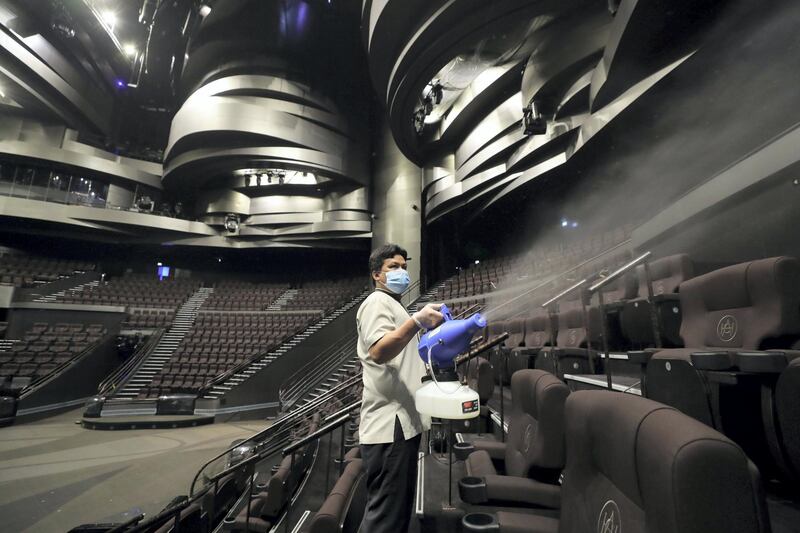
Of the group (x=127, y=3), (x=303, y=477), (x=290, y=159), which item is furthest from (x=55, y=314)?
(x=303, y=477)

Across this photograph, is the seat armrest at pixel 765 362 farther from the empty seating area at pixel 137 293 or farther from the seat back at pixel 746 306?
the empty seating area at pixel 137 293

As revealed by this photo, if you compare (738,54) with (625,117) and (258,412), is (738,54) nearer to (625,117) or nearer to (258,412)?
(625,117)

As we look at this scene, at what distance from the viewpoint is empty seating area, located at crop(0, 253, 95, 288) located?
1156cm

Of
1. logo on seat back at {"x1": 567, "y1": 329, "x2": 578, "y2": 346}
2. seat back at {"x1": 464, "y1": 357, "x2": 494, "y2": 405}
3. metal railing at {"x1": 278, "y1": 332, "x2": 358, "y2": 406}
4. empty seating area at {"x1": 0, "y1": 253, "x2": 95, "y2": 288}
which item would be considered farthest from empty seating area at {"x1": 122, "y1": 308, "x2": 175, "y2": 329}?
logo on seat back at {"x1": 567, "y1": 329, "x2": 578, "y2": 346}

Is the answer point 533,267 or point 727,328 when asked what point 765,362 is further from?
point 533,267

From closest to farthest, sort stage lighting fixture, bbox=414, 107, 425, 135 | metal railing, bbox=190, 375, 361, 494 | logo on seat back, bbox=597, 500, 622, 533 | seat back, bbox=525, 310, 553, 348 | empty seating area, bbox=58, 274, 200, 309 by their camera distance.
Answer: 1. logo on seat back, bbox=597, 500, 622, 533
2. seat back, bbox=525, 310, 553, 348
3. metal railing, bbox=190, 375, 361, 494
4. stage lighting fixture, bbox=414, 107, 425, 135
5. empty seating area, bbox=58, 274, 200, 309

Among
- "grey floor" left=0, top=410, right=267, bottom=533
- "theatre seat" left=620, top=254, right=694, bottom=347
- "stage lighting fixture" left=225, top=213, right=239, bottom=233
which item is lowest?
"grey floor" left=0, top=410, right=267, bottom=533

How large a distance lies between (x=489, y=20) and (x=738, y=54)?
328 centimetres

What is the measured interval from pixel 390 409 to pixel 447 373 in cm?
26

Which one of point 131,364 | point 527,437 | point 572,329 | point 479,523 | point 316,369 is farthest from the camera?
point 131,364

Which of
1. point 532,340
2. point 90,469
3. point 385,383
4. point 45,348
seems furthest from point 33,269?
point 385,383

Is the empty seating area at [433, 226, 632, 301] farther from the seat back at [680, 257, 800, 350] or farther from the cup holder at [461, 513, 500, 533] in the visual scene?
the cup holder at [461, 513, 500, 533]

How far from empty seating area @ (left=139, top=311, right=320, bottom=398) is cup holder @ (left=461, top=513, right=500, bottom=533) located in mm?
9584

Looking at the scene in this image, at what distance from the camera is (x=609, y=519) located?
721mm
